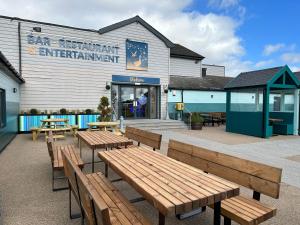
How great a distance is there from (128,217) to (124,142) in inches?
91.6

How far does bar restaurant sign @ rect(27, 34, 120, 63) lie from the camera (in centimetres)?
1086

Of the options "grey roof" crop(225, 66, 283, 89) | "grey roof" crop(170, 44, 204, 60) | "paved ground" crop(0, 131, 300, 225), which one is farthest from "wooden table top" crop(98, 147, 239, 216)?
"grey roof" crop(170, 44, 204, 60)

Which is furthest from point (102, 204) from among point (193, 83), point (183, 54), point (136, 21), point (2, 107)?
point (183, 54)

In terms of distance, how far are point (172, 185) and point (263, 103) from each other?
8.80m

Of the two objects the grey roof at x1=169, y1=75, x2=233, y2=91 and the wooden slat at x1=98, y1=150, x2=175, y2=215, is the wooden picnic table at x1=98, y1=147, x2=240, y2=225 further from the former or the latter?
the grey roof at x1=169, y1=75, x2=233, y2=91

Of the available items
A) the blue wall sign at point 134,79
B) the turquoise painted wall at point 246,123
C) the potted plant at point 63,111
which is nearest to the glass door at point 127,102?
the blue wall sign at point 134,79

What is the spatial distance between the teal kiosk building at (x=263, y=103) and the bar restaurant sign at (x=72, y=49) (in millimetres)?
6812

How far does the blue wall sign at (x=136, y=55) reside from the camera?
12.9 meters

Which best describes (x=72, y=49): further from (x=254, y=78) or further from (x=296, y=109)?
(x=296, y=109)

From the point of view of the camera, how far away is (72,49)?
38.0 ft

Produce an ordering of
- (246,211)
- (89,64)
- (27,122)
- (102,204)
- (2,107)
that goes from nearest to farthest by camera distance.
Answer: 1. (102,204)
2. (246,211)
3. (2,107)
4. (27,122)
5. (89,64)

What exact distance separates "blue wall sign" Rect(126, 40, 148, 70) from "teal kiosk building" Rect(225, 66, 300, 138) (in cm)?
526

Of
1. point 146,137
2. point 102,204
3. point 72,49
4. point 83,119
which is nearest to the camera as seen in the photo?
point 102,204

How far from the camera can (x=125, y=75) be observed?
12.9m
